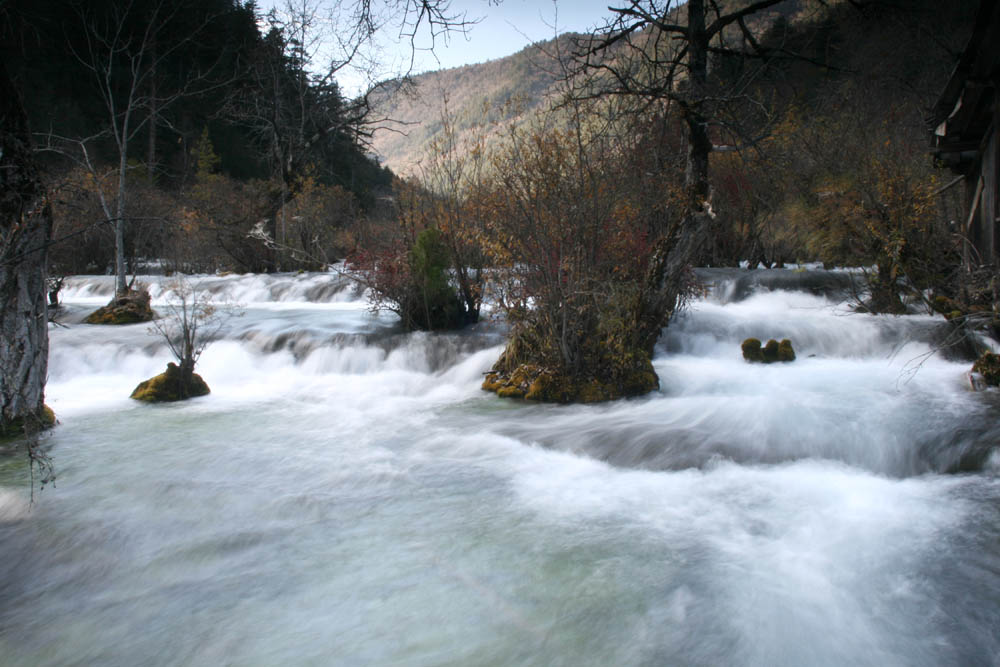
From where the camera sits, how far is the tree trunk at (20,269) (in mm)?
5230

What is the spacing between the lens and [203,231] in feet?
78.5

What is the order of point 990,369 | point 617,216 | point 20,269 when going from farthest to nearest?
point 617,216, point 990,369, point 20,269

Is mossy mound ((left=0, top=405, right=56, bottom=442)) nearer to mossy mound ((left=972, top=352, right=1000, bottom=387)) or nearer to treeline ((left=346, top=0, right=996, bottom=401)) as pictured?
treeline ((left=346, top=0, right=996, bottom=401))

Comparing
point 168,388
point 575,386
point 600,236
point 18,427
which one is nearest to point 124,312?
point 168,388

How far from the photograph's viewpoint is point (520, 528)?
468 centimetres

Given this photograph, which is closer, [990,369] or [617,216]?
[990,369]

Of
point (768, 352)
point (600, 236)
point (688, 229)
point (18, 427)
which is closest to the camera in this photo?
point (18, 427)

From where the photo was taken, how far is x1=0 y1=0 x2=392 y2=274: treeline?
52.9 ft

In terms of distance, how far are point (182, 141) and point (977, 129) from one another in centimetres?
3088

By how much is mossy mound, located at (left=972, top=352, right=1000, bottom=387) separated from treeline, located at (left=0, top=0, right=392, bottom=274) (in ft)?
38.0

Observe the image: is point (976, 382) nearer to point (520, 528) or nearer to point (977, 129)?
point (977, 129)

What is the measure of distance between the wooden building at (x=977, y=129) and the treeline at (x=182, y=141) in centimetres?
1128

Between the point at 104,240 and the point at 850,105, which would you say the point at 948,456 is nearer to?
the point at 850,105

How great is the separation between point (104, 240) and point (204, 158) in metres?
16.5
